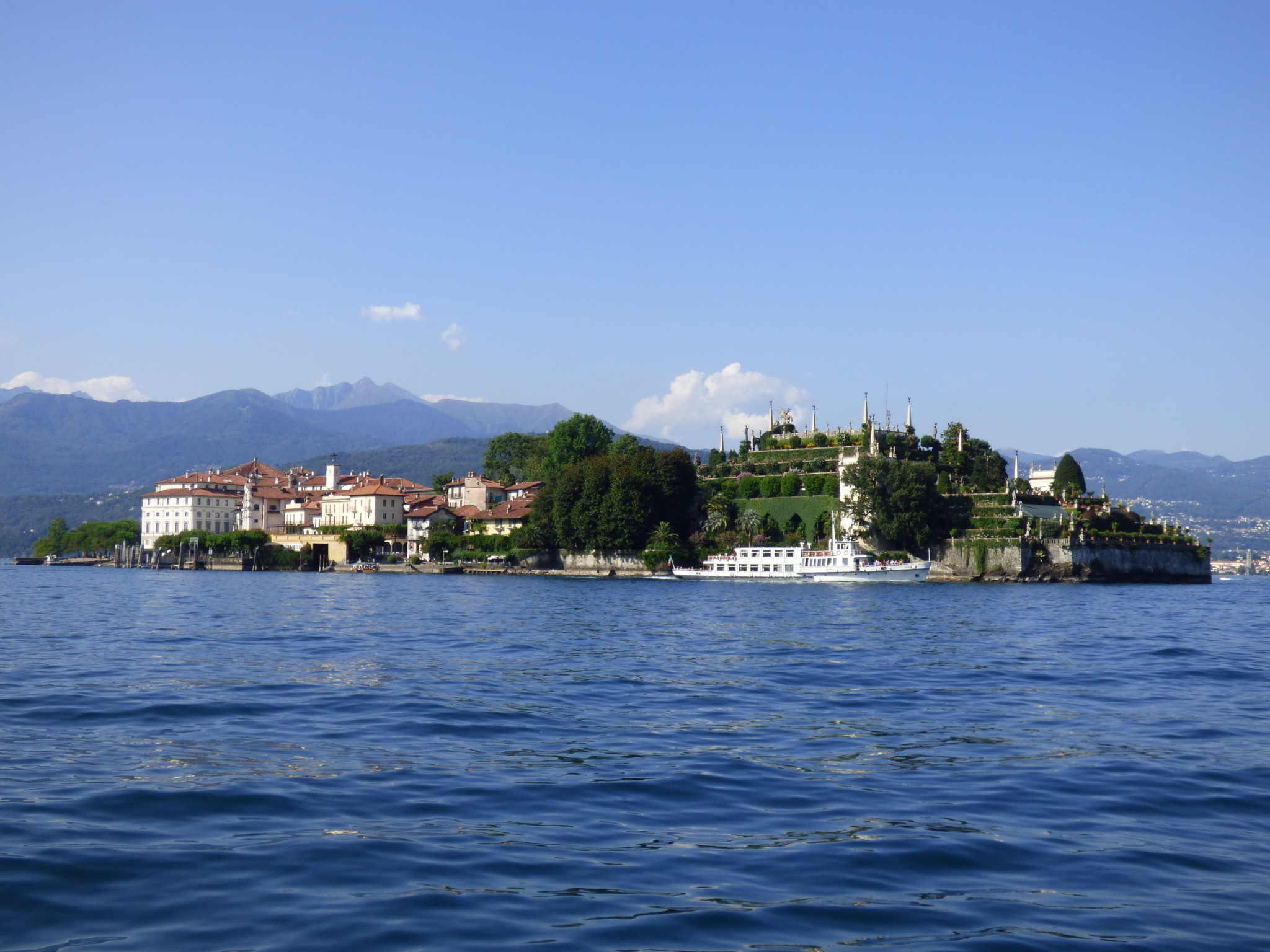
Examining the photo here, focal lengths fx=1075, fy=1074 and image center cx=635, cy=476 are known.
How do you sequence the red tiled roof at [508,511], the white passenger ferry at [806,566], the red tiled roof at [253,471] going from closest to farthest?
1. the white passenger ferry at [806,566]
2. the red tiled roof at [508,511]
3. the red tiled roof at [253,471]

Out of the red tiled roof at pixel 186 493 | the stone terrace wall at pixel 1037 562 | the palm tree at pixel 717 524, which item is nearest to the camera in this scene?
the stone terrace wall at pixel 1037 562

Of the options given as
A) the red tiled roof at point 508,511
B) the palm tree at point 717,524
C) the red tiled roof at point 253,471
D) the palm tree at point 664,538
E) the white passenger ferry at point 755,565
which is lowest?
the white passenger ferry at point 755,565

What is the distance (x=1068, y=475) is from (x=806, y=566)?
32371 mm

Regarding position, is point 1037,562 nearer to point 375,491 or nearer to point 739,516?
point 739,516

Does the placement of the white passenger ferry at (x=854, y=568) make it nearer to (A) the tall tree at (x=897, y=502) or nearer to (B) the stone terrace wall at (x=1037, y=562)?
(A) the tall tree at (x=897, y=502)

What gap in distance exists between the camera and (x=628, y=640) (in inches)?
1105

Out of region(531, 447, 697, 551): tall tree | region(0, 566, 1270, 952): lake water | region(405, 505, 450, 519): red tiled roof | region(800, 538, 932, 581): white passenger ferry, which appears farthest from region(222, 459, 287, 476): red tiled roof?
region(0, 566, 1270, 952): lake water

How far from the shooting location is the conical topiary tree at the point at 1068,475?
91.9 metres

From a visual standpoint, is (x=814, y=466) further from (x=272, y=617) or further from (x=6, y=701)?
(x=6, y=701)

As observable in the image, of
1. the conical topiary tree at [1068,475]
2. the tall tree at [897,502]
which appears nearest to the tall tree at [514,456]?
the conical topiary tree at [1068,475]

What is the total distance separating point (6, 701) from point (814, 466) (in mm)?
78662

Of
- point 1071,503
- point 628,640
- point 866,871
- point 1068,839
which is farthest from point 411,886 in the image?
point 1071,503

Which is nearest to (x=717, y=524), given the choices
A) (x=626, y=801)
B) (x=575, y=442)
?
(x=575, y=442)

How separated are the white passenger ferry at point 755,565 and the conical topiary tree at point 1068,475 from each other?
1030 inches
